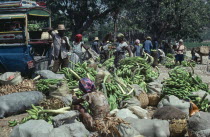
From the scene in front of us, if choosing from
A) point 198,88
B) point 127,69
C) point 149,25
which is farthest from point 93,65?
point 149,25

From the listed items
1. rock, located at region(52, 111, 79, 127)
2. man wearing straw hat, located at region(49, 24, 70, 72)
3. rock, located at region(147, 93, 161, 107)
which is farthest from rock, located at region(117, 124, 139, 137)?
man wearing straw hat, located at region(49, 24, 70, 72)

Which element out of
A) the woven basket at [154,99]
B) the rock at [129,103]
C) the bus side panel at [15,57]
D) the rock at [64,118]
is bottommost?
the woven basket at [154,99]

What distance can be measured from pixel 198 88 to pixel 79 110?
390cm

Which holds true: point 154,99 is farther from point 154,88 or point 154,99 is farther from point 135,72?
point 135,72

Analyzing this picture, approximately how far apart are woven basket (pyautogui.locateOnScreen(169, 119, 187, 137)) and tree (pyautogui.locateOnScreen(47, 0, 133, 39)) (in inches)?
842

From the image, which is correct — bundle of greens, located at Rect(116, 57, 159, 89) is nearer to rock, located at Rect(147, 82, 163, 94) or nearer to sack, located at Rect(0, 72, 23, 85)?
rock, located at Rect(147, 82, 163, 94)

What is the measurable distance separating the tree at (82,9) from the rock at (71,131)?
2217 centimetres

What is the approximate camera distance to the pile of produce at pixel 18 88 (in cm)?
734

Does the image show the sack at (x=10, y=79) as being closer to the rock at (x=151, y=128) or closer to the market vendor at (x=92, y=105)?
the market vendor at (x=92, y=105)

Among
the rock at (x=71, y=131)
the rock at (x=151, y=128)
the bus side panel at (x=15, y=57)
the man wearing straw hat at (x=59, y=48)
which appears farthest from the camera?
the bus side panel at (x=15, y=57)

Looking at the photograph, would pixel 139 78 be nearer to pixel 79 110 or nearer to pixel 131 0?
pixel 79 110

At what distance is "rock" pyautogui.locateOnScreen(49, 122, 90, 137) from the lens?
4.14 m

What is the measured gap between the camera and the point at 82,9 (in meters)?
26.1

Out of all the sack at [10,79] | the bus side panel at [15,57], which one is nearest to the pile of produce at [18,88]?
the sack at [10,79]
